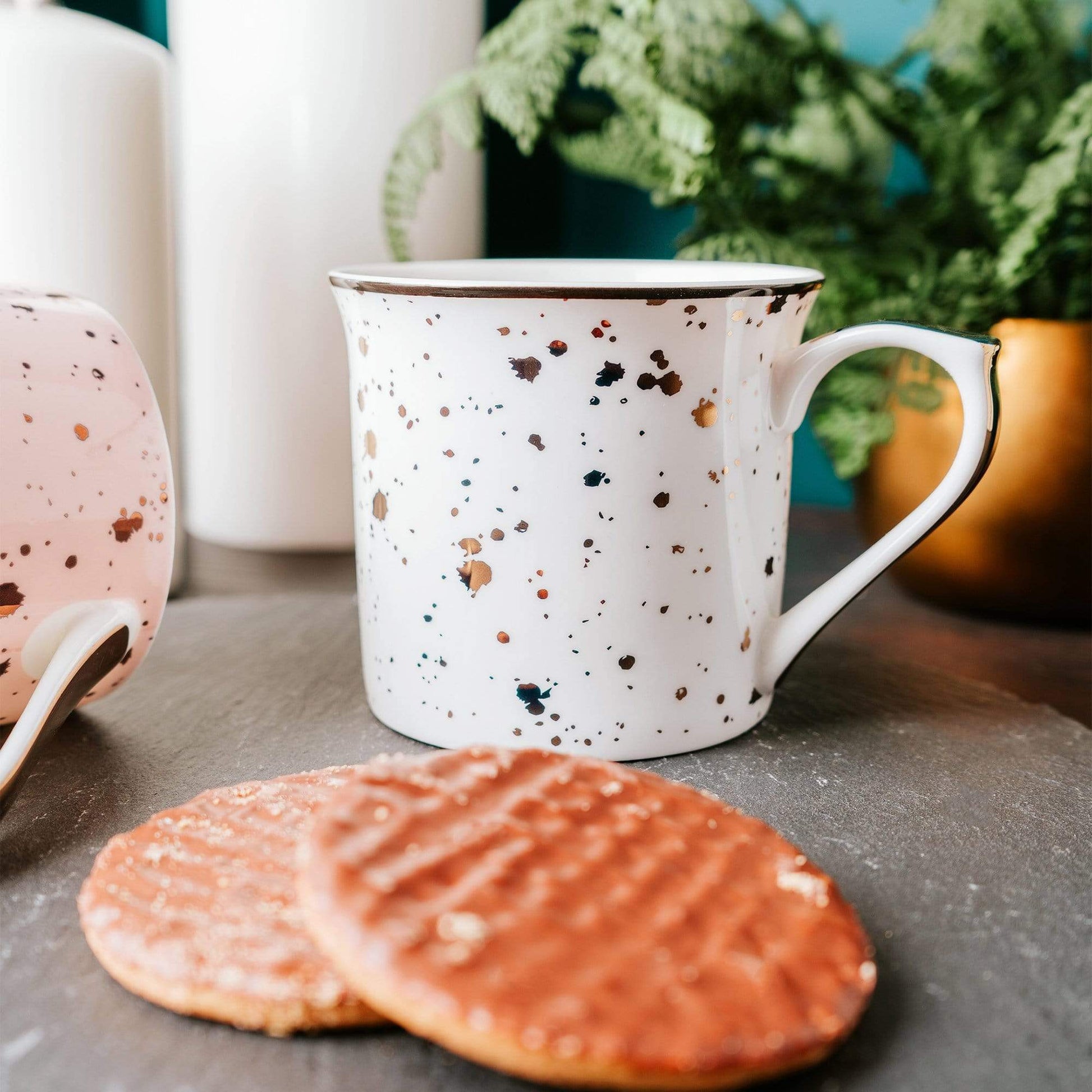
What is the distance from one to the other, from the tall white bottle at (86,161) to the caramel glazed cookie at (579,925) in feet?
1.26

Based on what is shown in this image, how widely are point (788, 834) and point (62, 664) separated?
0.88 ft

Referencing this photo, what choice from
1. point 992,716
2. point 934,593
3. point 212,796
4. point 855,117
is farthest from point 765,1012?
point 855,117

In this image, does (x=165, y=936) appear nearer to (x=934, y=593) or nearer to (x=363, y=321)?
(x=363, y=321)

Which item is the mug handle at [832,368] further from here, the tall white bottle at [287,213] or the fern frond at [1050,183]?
the tall white bottle at [287,213]

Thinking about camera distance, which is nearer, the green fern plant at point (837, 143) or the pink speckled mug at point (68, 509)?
the pink speckled mug at point (68, 509)

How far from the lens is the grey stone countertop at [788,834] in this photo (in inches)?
10.8

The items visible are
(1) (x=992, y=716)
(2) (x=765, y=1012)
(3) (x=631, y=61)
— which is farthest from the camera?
(3) (x=631, y=61)

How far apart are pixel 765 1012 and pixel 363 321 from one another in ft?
0.96

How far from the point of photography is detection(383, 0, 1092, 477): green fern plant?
0.62 m

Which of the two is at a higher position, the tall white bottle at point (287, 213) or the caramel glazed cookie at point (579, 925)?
the tall white bottle at point (287, 213)

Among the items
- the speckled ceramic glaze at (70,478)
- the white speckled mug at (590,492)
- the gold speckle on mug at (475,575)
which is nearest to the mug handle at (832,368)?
the white speckled mug at (590,492)

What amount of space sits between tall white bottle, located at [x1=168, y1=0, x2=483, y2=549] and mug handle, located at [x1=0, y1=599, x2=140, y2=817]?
33cm

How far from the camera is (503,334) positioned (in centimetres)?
40

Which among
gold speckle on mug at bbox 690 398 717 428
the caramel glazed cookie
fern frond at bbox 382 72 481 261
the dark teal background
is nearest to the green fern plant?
fern frond at bbox 382 72 481 261
